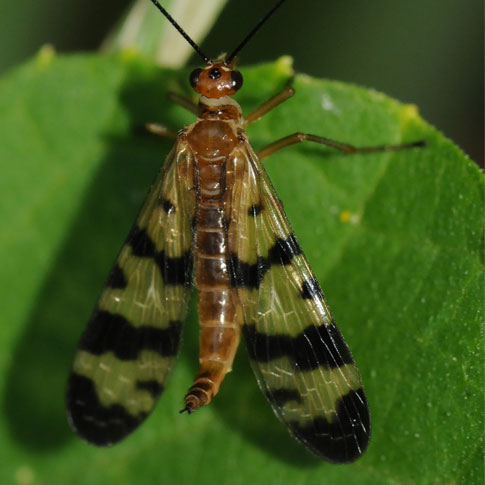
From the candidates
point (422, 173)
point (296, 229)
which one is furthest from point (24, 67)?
point (422, 173)

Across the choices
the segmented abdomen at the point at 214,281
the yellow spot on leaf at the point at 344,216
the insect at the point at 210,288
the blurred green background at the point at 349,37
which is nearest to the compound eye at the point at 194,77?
the insect at the point at 210,288

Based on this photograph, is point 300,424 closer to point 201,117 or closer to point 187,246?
point 187,246

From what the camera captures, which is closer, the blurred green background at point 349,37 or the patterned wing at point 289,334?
the patterned wing at point 289,334

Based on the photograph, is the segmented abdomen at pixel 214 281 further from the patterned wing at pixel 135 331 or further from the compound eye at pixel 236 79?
the compound eye at pixel 236 79

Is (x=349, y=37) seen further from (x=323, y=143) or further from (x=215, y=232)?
(x=215, y=232)

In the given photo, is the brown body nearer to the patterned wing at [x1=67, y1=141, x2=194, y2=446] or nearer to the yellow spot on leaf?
the patterned wing at [x1=67, y1=141, x2=194, y2=446]

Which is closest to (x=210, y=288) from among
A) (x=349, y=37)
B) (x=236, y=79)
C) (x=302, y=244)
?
(x=302, y=244)
